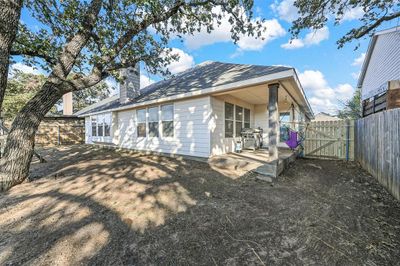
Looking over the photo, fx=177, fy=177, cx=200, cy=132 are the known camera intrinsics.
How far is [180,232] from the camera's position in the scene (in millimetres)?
2385

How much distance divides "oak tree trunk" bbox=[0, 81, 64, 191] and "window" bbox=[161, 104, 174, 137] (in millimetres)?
3749

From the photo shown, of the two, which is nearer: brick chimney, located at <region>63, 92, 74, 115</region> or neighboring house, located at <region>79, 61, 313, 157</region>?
neighboring house, located at <region>79, 61, 313, 157</region>

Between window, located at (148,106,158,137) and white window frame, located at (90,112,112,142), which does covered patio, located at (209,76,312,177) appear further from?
white window frame, located at (90,112,112,142)

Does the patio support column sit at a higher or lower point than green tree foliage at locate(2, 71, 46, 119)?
lower

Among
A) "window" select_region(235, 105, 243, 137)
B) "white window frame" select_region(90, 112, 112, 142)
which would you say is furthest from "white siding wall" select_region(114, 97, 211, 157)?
"white window frame" select_region(90, 112, 112, 142)

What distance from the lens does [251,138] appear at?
26.8ft

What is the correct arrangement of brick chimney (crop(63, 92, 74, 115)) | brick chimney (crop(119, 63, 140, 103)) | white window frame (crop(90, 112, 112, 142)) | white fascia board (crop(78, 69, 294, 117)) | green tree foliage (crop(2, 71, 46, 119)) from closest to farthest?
white fascia board (crop(78, 69, 294, 117)) → brick chimney (crop(119, 63, 140, 103)) → white window frame (crop(90, 112, 112, 142)) → green tree foliage (crop(2, 71, 46, 119)) → brick chimney (crop(63, 92, 74, 115))

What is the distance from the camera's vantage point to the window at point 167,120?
24.2ft

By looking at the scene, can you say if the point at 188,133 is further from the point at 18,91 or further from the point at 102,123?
the point at 18,91

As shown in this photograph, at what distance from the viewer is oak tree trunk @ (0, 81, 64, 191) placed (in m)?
4.01

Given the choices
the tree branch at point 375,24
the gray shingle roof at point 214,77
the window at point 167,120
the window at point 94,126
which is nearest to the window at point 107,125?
the window at point 94,126

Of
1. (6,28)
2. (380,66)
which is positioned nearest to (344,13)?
(380,66)

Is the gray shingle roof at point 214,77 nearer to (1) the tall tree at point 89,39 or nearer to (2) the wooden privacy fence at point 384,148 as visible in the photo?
(1) the tall tree at point 89,39

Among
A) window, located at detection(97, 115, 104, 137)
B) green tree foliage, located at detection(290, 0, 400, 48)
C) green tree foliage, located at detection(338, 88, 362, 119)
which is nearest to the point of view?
green tree foliage, located at detection(290, 0, 400, 48)
